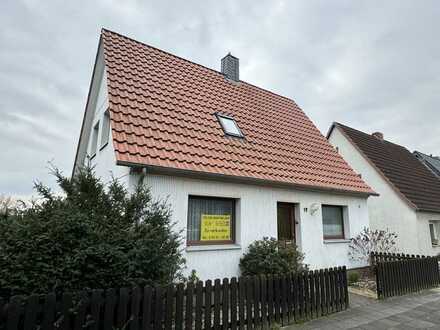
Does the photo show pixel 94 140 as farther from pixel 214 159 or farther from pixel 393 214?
pixel 393 214

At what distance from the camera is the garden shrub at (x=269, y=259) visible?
6.39m

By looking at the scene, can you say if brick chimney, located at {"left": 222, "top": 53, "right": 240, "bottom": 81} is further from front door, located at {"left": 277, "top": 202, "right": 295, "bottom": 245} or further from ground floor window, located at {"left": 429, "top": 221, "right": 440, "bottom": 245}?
ground floor window, located at {"left": 429, "top": 221, "right": 440, "bottom": 245}

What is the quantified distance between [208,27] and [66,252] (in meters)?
7.83

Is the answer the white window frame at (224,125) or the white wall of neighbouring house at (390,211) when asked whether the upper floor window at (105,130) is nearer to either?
the white window frame at (224,125)

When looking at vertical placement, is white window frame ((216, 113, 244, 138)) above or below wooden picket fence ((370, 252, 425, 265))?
above

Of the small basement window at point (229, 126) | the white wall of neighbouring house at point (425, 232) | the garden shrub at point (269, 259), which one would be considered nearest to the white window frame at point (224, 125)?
the small basement window at point (229, 126)

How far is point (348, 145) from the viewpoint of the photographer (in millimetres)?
15773

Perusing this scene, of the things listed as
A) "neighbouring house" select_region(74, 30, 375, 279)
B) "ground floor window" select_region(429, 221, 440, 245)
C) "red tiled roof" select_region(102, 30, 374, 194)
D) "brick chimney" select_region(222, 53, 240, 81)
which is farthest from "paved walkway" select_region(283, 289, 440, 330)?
"brick chimney" select_region(222, 53, 240, 81)

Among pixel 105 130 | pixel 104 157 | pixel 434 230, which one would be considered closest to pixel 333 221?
pixel 104 157

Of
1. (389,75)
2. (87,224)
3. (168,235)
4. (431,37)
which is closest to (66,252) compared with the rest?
(87,224)

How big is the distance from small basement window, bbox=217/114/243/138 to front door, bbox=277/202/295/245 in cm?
259

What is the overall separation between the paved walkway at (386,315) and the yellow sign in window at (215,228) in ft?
8.57

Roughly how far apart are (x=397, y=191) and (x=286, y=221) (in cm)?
794

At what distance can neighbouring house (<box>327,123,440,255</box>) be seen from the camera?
499 inches
